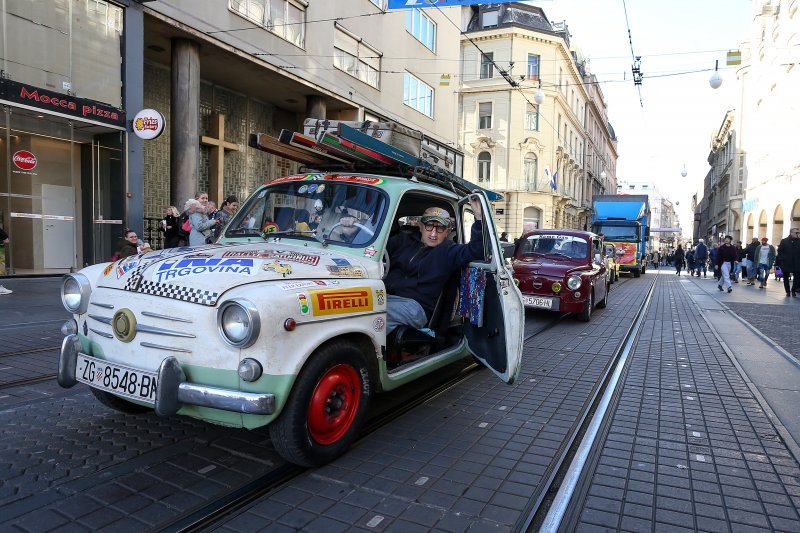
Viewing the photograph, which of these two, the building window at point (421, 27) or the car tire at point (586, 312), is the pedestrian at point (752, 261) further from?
the building window at point (421, 27)

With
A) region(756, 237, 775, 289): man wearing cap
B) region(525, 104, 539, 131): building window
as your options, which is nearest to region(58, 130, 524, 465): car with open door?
region(756, 237, 775, 289): man wearing cap

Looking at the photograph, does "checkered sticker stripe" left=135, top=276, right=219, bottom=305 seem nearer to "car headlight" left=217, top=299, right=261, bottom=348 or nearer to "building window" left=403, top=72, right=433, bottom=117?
"car headlight" left=217, top=299, right=261, bottom=348

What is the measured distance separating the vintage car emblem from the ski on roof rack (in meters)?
1.82

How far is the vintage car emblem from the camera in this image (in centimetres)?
305

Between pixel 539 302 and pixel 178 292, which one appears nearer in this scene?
pixel 178 292

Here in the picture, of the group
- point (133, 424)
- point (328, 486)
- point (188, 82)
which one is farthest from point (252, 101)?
point (328, 486)

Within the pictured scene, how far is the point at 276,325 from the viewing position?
2.82 meters

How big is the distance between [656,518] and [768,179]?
3904cm

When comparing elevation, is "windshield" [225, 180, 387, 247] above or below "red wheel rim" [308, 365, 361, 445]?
above

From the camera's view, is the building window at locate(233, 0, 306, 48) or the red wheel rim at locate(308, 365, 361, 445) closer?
the red wheel rim at locate(308, 365, 361, 445)

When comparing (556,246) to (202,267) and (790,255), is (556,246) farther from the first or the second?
(790,255)

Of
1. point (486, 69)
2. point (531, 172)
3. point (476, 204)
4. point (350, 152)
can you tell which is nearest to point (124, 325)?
point (350, 152)

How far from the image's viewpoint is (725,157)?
58312 millimetres

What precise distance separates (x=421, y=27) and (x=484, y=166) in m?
19.1
